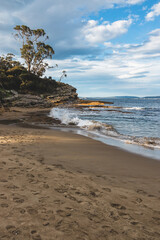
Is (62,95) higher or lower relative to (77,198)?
higher

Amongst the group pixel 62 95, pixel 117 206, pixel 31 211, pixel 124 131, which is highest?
pixel 62 95

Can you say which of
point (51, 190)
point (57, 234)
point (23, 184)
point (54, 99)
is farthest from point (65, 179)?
point (54, 99)

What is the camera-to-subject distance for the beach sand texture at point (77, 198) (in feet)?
6.79

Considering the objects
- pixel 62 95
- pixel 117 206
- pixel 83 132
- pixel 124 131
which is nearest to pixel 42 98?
pixel 62 95

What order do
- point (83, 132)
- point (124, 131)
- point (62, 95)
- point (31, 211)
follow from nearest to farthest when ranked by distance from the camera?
point (31, 211) < point (83, 132) < point (124, 131) < point (62, 95)

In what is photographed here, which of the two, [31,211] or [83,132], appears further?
[83,132]

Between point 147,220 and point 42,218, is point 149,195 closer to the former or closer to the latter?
point 147,220

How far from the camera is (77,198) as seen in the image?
9.52 ft

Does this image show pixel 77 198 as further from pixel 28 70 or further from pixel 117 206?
pixel 28 70

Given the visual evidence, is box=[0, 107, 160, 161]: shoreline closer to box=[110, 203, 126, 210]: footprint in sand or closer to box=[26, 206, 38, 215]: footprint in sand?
box=[110, 203, 126, 210]: footprint in sand

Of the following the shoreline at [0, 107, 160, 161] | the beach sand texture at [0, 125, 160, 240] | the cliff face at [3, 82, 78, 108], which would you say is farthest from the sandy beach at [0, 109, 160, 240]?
the cliff face at [3, 82, 78, 108]

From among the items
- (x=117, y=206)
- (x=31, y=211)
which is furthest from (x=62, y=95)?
(x=31, y=211)

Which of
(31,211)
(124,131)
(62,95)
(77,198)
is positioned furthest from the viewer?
(62,95)

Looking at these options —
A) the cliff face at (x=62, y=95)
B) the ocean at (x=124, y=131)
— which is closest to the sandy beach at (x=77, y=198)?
the ocean at (x=124, y=131)
